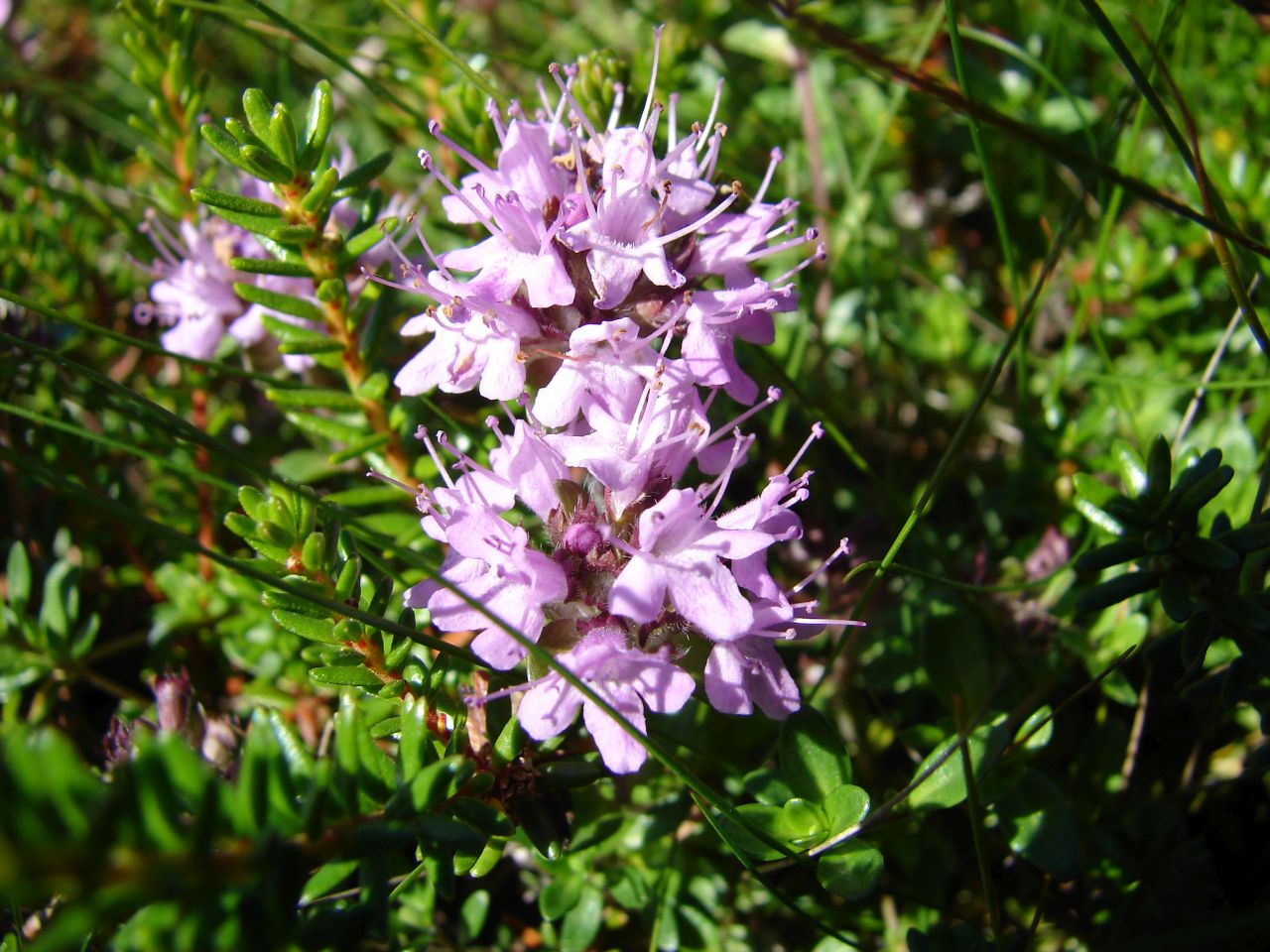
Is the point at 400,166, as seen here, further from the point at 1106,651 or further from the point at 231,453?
the point at 1106,651

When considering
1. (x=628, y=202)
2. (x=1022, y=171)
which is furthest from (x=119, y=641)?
(x=1022, y=171)

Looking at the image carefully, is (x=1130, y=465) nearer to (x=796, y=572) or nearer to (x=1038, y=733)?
(x=1038, y=733)

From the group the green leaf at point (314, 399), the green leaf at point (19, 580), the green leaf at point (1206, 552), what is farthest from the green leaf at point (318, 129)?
the green leaf at point (1206, 552)

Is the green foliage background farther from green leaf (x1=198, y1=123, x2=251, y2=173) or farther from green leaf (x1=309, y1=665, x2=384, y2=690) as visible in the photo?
green leaf (x1=198, y1=123, x2=251, y2=173)

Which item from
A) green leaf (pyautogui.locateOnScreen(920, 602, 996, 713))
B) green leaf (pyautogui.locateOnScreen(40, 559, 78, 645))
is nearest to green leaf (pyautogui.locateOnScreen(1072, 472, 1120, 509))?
green leaf (pyautogui.locateOnScreen(920, 602, 996, 713))

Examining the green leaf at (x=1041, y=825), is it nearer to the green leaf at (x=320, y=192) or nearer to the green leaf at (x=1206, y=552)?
the green leaf at (x=1206, y=552)

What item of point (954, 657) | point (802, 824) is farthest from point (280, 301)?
point (954, 657)

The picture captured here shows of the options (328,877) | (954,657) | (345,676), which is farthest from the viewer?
(954,657)
